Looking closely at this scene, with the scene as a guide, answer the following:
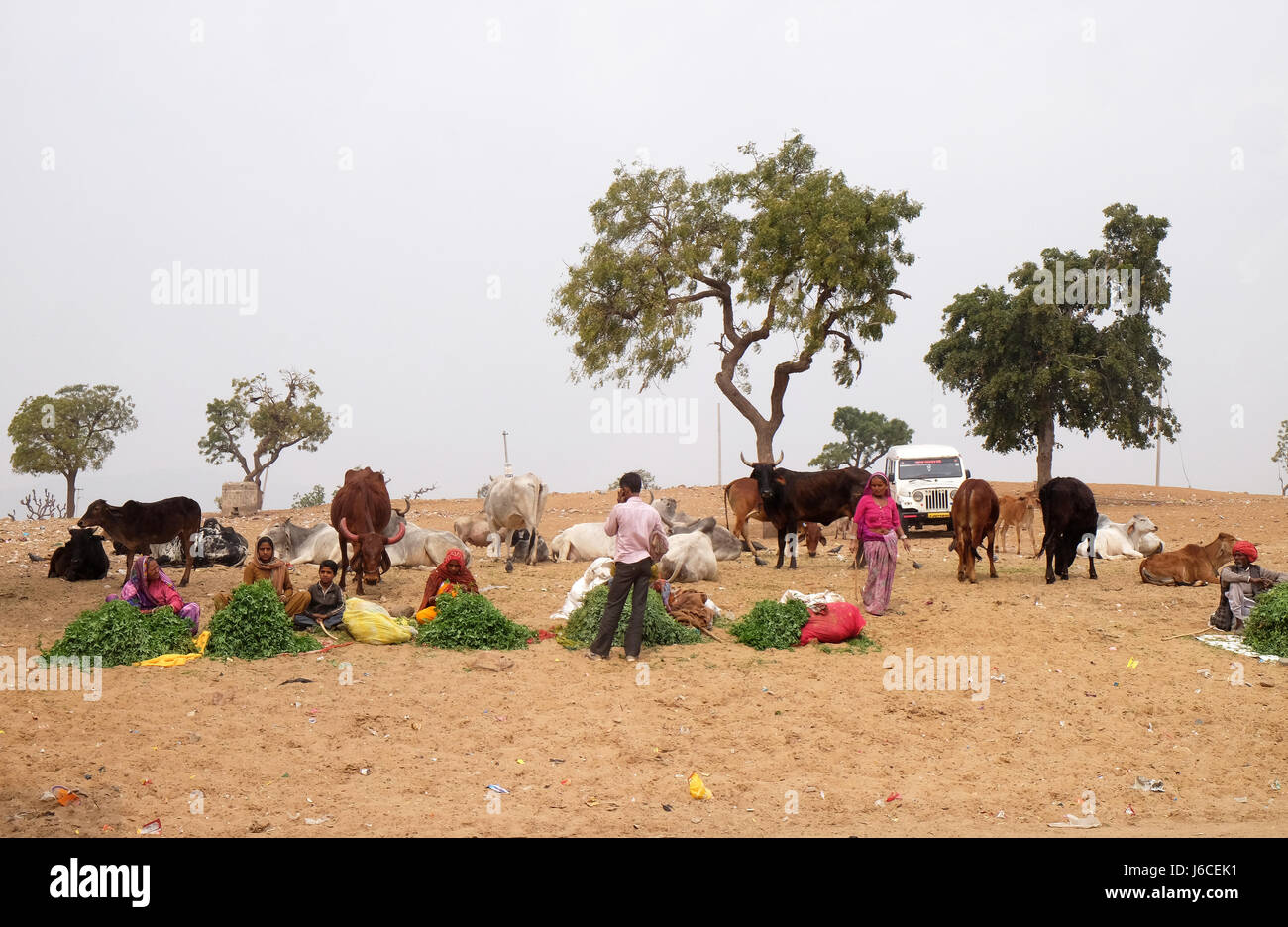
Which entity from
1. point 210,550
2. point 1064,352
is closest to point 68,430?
point 210,550

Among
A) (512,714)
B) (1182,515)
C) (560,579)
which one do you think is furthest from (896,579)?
(1182,515)

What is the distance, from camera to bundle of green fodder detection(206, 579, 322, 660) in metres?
10.2

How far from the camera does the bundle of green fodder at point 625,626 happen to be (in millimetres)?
11094

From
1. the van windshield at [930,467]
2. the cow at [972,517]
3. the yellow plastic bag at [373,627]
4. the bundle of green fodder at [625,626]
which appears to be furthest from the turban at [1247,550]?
the van windshield at [930,467]

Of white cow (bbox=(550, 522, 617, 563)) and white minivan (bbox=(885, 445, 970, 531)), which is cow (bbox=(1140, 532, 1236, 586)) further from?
white minivan (bbox=(885, 445, 970, 531))

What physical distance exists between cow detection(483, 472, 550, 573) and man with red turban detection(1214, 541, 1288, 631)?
34.7 ft

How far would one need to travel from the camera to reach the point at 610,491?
36844mm

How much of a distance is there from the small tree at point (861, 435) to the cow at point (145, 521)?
44.5 metres

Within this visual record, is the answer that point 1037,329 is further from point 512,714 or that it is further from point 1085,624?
point 512,714

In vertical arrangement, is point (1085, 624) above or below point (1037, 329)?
below

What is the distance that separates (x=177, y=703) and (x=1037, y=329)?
3116 cm

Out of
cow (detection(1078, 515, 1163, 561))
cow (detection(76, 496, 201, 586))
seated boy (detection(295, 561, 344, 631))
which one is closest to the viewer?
seated boy (detection(295, 561, 344, 631))

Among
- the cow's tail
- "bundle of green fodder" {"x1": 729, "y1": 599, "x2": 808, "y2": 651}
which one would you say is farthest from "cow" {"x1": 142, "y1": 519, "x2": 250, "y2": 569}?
the cow's tail

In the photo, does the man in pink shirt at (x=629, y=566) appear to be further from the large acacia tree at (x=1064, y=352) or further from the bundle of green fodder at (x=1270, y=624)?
the large acacia tree at (x=1064, y=352)
